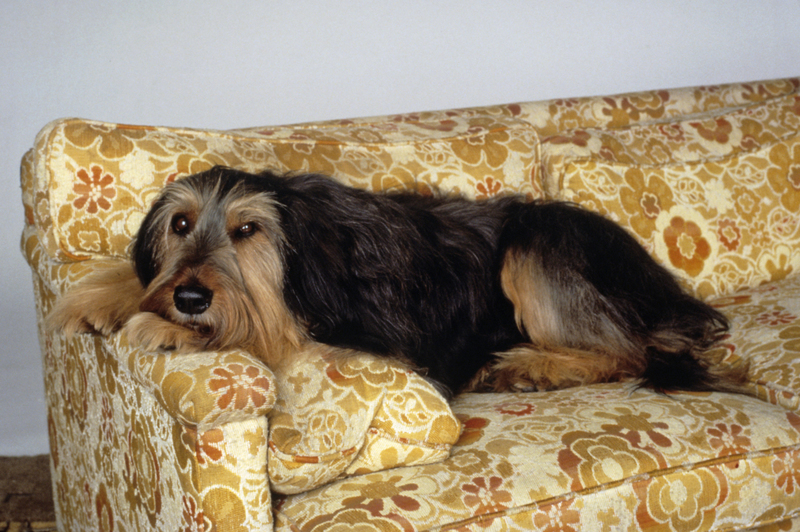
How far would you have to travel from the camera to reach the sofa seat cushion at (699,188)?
308 cm

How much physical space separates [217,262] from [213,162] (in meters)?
0.71

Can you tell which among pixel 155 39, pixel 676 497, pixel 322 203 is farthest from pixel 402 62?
pixel 676 497

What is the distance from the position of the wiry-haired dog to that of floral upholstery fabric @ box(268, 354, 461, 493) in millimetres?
136

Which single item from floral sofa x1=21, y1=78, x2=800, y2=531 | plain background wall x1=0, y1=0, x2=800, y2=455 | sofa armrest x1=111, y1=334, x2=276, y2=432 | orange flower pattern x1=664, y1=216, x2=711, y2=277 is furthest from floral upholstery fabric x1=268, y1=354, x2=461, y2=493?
plain background wall x1=0, y1=0, x2=800, y2=455

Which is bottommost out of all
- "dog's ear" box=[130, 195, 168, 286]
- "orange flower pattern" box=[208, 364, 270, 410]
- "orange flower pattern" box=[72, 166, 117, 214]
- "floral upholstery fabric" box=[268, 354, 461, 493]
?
"floral upholstery fabric" box=[268, 354, 461, 493]

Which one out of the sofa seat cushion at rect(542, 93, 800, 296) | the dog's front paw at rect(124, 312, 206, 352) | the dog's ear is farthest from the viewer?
the sofa seat cushion at rect(542, 93, 800, 296)

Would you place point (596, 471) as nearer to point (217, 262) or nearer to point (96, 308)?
point (217, 262)

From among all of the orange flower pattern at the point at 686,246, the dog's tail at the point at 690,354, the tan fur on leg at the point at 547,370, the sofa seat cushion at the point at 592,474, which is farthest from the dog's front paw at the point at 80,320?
the orange flower pattern at the point at 686,246

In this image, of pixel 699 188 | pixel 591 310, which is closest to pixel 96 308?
pixel 591 310

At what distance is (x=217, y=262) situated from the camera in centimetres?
190

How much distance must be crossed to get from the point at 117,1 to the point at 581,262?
234 centimetres

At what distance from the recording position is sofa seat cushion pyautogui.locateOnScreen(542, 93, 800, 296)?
10.1 ft

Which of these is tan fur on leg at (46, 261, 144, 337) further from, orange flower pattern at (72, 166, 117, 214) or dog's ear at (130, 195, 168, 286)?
orange flower pattern at (72, 166, 117, 214)

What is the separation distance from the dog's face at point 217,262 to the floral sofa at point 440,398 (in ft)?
0.45
